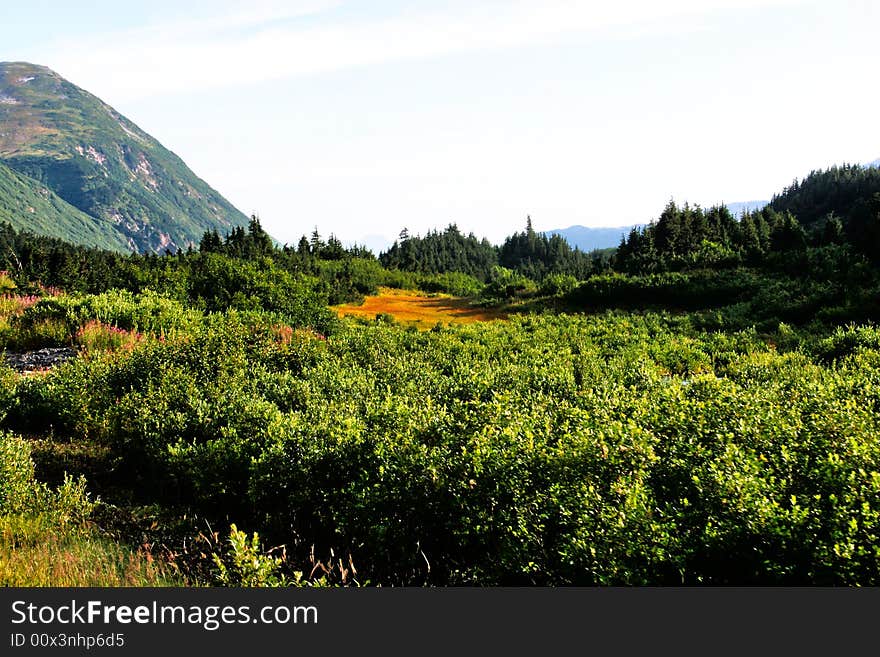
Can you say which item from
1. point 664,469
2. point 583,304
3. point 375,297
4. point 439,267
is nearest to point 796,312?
point 583,304

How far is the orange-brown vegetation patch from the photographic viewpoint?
30564 mm

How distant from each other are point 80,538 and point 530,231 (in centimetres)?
11266

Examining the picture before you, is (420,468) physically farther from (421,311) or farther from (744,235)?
(744,235)

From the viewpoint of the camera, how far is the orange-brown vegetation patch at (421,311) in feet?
100

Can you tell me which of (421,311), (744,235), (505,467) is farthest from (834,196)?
(505,467)

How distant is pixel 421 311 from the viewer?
35.6m

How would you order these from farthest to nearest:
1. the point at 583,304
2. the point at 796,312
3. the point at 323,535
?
the point at 583,304
the point at 796,312
the point at 323,535

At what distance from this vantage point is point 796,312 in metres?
22.7

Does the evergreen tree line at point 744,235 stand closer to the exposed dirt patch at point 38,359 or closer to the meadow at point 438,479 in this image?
the meadow at point 438,479

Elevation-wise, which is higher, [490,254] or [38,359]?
[490,254]

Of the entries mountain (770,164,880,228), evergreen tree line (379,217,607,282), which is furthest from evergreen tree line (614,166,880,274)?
evergreen tree line (379,217,607,282)

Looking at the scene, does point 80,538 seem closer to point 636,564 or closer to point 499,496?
point 499,496

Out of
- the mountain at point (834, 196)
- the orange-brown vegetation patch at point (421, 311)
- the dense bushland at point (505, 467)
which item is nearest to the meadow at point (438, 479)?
the dense bushland at point (505, 467)

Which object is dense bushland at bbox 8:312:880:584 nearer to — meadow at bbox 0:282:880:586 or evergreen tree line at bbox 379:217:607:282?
meadow at bbox 0:282:880:586
